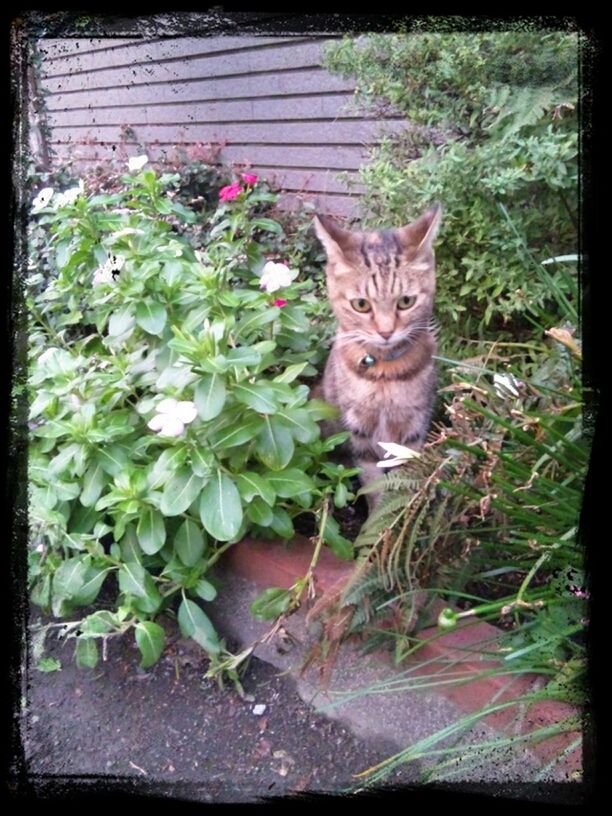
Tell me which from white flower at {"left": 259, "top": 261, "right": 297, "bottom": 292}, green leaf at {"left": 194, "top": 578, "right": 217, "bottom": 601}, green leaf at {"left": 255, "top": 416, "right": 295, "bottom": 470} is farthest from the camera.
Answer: white flower at {"left": 259, "top": 261, "right": 297, "bottom": 292}

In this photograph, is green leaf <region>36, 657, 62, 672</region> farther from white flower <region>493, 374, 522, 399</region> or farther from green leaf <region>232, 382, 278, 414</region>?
white flower <region>493, 374, 522, 399</region>

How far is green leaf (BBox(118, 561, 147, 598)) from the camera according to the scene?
1.94m

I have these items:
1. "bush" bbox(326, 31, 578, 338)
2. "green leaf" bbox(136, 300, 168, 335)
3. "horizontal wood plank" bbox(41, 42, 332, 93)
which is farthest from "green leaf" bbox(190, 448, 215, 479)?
"horizontal wood plank" bbox(41, 42, 332, 93)

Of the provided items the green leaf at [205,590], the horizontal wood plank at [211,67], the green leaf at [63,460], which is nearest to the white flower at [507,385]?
the green leaf at [205,590]

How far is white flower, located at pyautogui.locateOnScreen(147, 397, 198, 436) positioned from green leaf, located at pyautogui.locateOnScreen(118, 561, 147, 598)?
1.64 ft

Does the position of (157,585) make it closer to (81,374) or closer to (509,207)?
(81,374)

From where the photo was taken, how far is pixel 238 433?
1.88 metres

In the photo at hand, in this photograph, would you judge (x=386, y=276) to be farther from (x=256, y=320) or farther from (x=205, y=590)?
(x=205, y=590)

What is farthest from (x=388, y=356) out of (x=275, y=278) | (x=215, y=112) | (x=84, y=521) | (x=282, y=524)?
(x=215, y=112)

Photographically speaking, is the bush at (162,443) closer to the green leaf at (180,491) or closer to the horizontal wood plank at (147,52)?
the green leaf at (180,491)

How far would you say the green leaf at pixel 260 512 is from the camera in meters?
1.92

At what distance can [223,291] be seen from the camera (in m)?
2.21

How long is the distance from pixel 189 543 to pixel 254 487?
12.4 inches

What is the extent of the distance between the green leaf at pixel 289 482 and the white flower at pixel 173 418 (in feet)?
1.14
